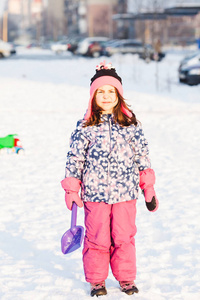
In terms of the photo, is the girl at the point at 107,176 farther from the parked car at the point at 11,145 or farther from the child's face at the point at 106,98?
the parked car at the point at 11,145

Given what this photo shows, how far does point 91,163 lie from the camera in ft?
11.0

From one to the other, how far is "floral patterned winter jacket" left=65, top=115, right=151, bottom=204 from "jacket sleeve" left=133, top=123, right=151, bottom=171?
0.02 meters

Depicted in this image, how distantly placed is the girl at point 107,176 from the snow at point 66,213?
26 cm

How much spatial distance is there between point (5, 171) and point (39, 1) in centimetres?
16341

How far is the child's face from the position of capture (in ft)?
11.1

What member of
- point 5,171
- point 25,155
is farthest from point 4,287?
point 25,155

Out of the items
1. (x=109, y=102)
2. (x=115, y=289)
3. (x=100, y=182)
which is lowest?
(x=115, y=289)

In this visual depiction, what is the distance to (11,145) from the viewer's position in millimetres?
8430

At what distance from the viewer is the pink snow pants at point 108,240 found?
133 inches

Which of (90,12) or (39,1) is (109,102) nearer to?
(90,12)

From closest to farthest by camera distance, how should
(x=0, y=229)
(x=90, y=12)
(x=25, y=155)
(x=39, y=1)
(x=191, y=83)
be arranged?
(x=0, y=229) → (x=25, y=155) → (x=191, y=83) → (x=90, y=12) → (x=39, y=1)

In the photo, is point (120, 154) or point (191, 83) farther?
point (191, 83)

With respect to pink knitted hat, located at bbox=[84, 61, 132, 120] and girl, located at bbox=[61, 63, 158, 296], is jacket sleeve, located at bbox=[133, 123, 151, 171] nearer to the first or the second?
girl, located at bbox=[61, 63, 158, 296]

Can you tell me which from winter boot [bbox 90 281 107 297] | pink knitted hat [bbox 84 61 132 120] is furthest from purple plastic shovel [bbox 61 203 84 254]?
pink knitted hat [bbox 84 61 132 120]
